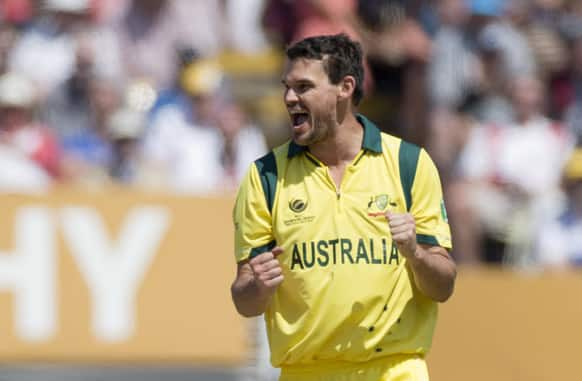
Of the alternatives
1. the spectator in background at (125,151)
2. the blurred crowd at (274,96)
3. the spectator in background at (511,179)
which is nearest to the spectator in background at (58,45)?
the blurred crowd at (274,96)

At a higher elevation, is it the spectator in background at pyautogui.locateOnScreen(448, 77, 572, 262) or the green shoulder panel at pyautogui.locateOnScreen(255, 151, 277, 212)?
the green shoulder panel at pyautogui.locateOnScreen(255, 151, 277, 212)

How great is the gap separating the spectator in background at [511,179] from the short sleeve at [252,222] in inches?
207

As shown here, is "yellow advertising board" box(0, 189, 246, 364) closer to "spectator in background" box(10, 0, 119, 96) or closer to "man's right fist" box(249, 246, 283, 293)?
"spectator in background" box(10, 0, 119, 96)

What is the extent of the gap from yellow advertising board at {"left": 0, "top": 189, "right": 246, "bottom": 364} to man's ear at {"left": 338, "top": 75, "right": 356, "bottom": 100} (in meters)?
4.66

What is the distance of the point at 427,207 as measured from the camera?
5.85 metres

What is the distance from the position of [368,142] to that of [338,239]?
456 mm

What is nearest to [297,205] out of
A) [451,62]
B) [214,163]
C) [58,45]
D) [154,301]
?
[154,301]

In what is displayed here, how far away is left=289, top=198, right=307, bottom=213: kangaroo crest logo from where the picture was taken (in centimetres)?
582

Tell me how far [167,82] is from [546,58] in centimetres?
348

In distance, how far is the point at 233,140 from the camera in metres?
11.1

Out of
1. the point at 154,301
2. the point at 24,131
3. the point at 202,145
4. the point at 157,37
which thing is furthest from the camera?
the point at 157,37

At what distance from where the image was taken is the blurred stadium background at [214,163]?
10.3 meters

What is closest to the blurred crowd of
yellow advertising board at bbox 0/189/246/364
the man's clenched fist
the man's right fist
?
yellow advertising board at bbox 0/189/246/364

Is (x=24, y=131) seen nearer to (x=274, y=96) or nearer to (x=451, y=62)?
(x=274, y=96)
